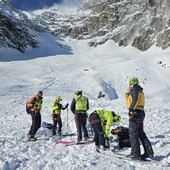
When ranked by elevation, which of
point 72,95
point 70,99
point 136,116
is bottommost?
point 136,116

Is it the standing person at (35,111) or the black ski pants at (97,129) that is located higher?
the standing person at (35,111)

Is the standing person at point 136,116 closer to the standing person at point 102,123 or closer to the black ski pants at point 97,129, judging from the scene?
the standing person at point 102,123

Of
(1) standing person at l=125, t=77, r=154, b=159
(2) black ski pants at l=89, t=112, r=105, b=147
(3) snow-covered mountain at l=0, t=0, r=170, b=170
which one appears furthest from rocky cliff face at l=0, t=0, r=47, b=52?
(1) standing person at l=125, t=77, r=154, b=159

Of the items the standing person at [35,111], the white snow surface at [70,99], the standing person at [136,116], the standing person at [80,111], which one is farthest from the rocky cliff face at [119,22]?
the standing person at [136,116]

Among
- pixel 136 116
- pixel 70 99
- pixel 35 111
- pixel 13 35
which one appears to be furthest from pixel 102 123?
pixel 13 35

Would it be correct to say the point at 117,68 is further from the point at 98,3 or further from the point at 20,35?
the point at 98,3

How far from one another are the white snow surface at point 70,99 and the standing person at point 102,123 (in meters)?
0.37

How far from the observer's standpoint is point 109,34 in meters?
128

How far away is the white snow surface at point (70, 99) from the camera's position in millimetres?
7736

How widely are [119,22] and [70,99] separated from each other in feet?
347

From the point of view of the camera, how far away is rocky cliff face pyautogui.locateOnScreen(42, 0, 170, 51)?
10638cm

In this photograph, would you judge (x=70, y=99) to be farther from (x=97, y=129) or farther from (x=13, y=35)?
(x=13, y=35)

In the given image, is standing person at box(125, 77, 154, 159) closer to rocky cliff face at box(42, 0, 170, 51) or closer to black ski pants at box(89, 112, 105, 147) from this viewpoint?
black ski pants at box(89, 112, 105, 147)

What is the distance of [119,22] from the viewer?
436ft
